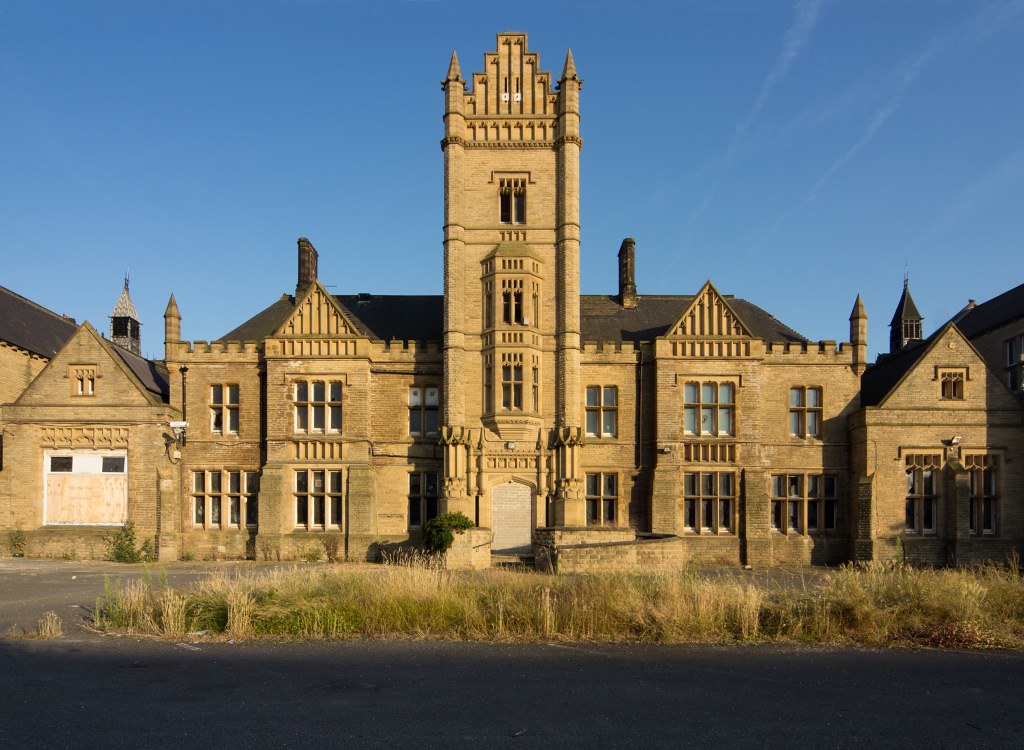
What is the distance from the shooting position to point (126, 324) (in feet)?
183

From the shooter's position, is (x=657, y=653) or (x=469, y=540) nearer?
(x=657, y=653)

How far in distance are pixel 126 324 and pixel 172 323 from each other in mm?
32132

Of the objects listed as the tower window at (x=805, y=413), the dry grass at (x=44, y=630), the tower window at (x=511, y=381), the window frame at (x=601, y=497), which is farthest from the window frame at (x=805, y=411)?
the dry grass at (x=44, y=630)

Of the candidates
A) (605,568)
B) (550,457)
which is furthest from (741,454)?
(605,568)

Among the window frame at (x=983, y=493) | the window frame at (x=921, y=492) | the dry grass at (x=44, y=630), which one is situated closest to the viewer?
the dry grass at (x=44, y=630)

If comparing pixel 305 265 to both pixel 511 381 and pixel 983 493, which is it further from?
pixel 983 493

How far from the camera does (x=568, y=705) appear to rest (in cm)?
866

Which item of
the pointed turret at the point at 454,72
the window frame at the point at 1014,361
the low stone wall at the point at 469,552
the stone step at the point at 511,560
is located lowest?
the stone step at the point at 511,560

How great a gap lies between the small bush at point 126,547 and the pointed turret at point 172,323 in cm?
679

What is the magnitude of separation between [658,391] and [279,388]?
44.7ft

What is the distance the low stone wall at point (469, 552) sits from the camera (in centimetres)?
2309

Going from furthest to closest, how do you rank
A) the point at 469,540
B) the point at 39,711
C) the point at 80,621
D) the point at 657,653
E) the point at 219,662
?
the point at 469,540
the point at 80,621
the point at 657,653
the point at 219,662
the point at 39,711

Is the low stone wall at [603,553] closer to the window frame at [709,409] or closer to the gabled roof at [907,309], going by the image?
the window frame at [709,409]

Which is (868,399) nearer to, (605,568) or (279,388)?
(605,568)
